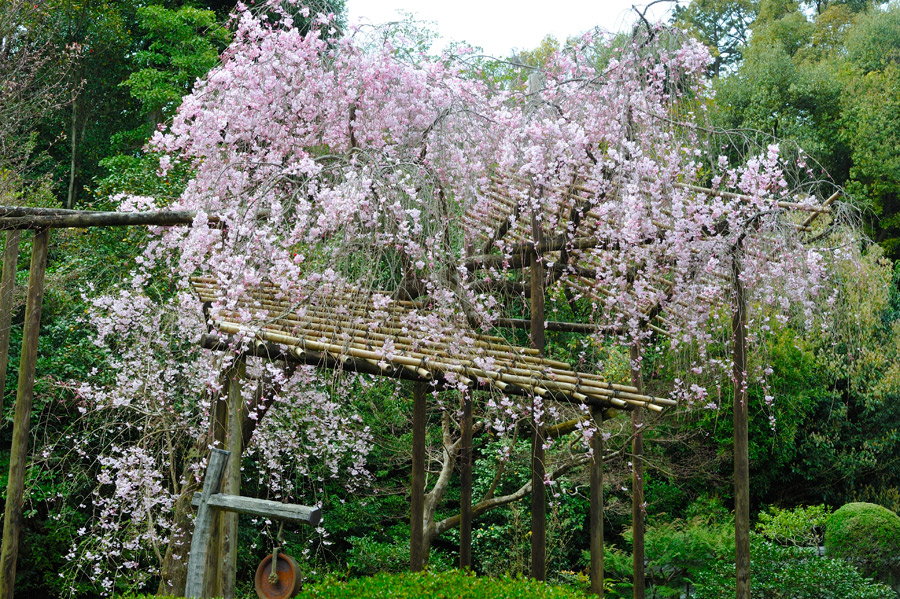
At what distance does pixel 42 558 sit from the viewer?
792cm

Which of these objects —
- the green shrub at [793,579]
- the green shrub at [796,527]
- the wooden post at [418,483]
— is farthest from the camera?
the green shrub at [796,527]

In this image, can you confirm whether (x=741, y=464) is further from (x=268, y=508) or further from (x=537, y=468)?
(x=268, y=508)

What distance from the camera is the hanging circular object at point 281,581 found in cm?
359

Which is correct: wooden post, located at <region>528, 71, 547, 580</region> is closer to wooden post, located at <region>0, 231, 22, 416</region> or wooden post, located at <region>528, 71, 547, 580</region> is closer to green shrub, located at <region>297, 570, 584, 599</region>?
green shrub, located at <region>297, 570, 584, 599</region>

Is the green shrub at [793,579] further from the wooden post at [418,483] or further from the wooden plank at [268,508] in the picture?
the wooden plank at [268,508]

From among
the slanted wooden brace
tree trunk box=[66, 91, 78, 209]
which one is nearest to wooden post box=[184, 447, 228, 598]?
the slanted wooden brace

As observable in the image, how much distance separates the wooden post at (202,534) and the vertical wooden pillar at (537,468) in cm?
178

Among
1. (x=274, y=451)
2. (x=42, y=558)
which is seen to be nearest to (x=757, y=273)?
(x=274, y=451)

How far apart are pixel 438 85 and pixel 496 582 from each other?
10.7 ft

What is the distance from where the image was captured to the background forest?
25.7ft

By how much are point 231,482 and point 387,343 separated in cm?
128

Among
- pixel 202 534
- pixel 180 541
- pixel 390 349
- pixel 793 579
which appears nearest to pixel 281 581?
pixel 202 534

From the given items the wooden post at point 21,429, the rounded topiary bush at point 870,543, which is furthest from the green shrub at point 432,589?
the rounded topiary bush at point 870,543

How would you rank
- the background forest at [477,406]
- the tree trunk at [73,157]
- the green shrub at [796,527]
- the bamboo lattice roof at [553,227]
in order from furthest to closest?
the tree trunk at [73,157], the green shrub at [796,527], the background forest at [477,406], the bamboo lattice roof at [553,227]
